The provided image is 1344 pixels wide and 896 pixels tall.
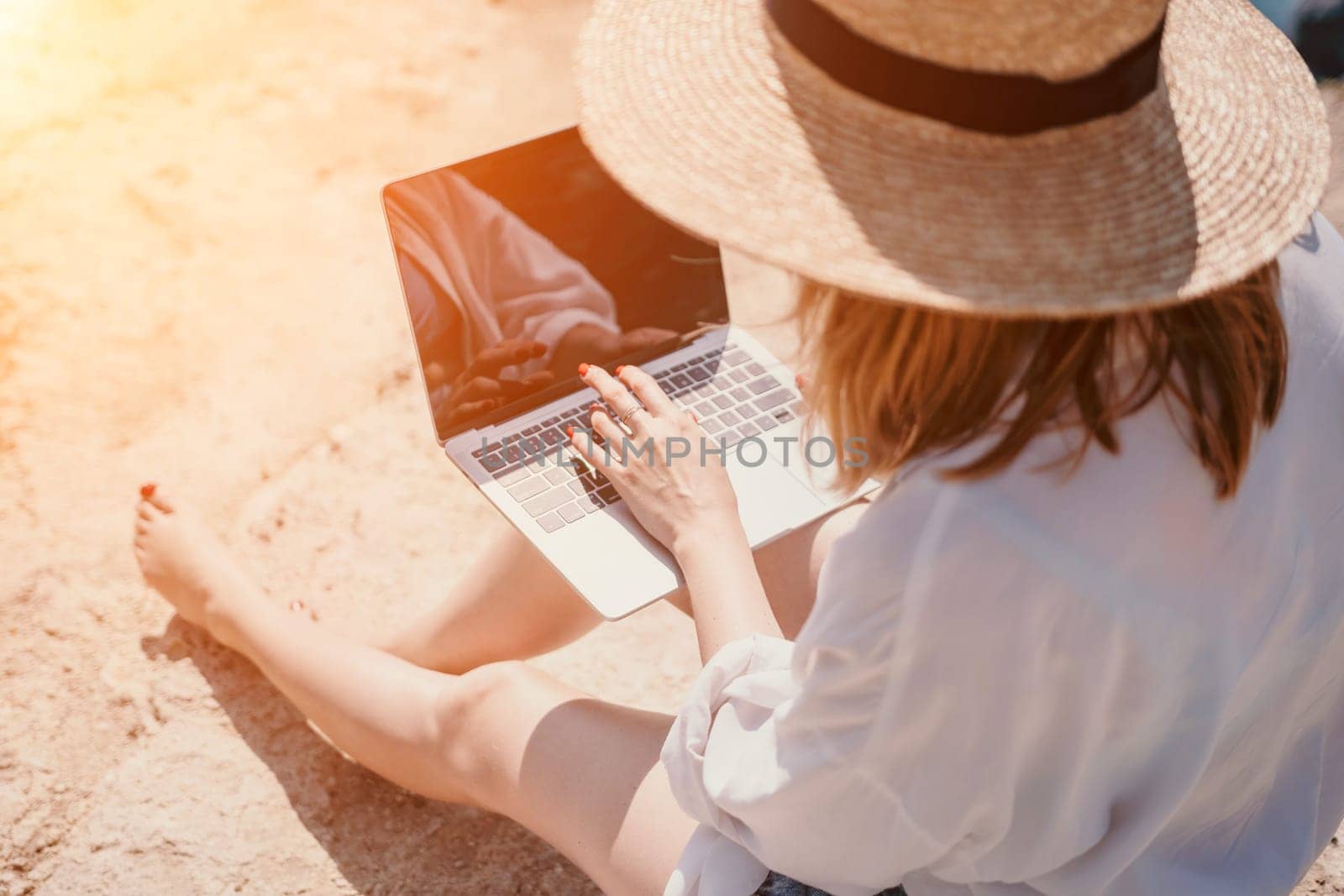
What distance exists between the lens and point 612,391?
136 centimetres

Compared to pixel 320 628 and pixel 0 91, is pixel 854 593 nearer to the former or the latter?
pixel 320 628

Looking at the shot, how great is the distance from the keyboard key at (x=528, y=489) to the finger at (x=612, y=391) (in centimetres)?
12

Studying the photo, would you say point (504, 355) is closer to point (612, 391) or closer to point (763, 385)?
point (612, 391)

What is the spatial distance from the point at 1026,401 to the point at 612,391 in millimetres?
695

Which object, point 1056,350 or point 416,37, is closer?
point 1056,350

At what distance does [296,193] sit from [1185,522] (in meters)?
2.19

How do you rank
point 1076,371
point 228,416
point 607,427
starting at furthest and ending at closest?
1. point 228,416
2. point 607,427
3. point 1076,371

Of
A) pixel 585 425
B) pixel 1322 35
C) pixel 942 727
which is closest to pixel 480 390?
pixel 585 425

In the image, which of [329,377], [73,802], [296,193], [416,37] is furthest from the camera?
[416,37]

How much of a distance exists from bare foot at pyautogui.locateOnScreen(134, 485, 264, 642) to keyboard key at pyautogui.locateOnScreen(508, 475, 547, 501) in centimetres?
53

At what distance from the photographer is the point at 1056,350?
736mm

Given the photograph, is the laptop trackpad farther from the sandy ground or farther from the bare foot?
the bare foot

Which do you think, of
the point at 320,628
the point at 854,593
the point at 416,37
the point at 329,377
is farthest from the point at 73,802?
the point at 416,37

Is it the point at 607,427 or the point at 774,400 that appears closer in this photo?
the point at 607,427
